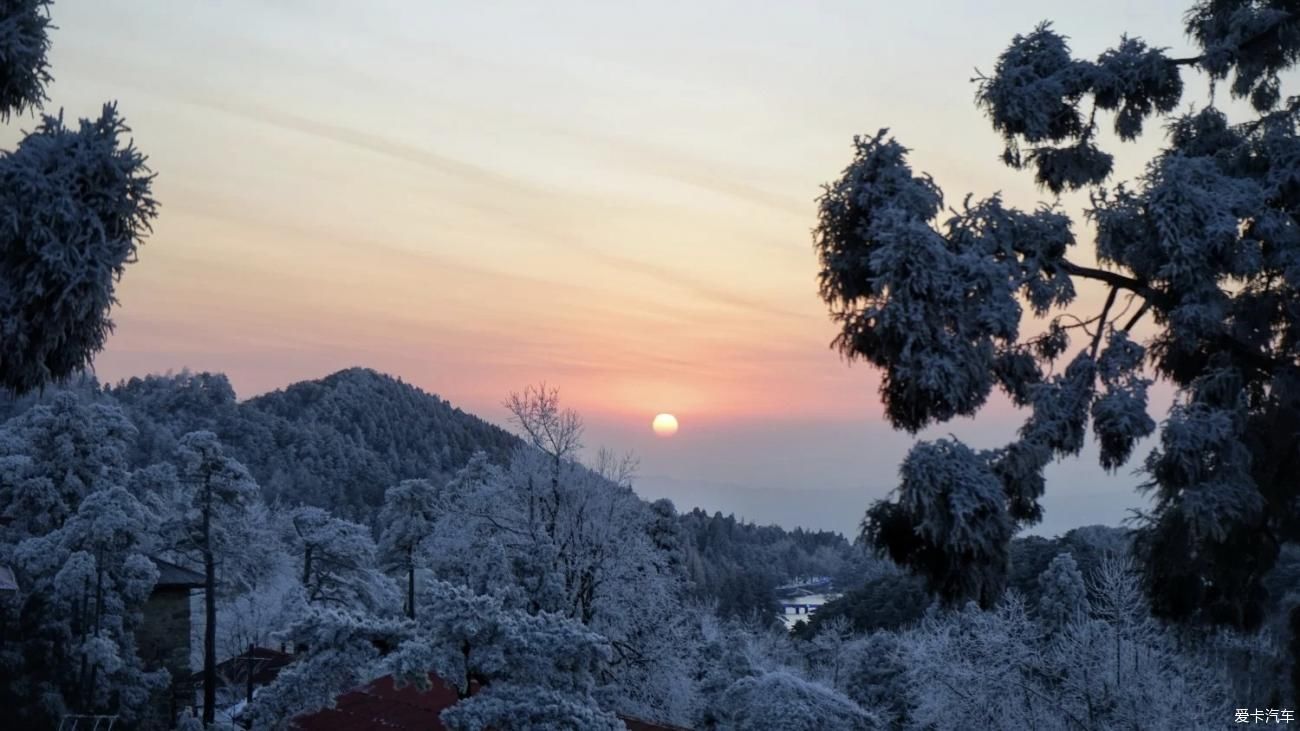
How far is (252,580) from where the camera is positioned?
4425 cm

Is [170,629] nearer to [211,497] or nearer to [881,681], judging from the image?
[211,497]

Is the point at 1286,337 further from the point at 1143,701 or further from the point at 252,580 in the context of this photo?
the point at 252,580

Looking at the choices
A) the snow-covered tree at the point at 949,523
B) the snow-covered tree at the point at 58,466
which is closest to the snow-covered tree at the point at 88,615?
the snow-covered tree at the point at 58,466

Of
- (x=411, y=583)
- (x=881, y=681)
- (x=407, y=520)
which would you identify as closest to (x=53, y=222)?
(x=881, y=681)

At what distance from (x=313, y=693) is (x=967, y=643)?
2477 cm

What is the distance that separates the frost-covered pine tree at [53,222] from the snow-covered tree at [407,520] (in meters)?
45.2

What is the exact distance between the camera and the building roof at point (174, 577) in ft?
111

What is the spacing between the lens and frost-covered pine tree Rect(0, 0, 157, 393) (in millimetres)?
8773

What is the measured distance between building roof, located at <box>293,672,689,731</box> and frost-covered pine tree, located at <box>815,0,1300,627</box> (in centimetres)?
1042

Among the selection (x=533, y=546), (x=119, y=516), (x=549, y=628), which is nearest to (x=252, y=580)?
(x=119, y=516)

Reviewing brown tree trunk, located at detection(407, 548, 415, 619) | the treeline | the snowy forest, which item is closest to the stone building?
the snowy forest

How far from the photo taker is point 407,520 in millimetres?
55062

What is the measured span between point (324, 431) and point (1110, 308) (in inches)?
5976

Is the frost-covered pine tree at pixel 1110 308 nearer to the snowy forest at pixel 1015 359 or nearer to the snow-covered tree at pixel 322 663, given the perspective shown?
the snowy forest at pixel 1015 359
